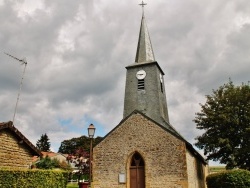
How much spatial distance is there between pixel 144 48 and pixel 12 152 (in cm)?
1793

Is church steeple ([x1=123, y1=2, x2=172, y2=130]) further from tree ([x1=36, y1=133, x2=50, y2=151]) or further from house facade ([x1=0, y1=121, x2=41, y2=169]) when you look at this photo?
tree ([x1=36, y1=133, x2=50, y2=151])

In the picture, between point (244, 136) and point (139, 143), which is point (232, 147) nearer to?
point (244, 136)

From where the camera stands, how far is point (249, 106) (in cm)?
2014

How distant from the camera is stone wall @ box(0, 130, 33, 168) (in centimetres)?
1293

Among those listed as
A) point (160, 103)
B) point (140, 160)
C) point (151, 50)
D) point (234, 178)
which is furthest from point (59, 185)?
point (151, 50)

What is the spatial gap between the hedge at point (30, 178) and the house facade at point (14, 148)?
2.16 m

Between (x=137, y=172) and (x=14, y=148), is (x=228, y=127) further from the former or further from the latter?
(x=14, y=148)

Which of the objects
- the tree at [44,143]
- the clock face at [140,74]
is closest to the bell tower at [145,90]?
the clock face at [140,74]

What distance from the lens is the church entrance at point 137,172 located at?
1822cm

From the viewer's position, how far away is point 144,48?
2758cm

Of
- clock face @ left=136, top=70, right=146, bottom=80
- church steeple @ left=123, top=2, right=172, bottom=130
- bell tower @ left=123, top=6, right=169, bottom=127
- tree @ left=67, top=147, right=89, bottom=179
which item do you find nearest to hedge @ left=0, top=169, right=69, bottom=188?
church steeple @ left=123, top=2, right=172, bottom=130

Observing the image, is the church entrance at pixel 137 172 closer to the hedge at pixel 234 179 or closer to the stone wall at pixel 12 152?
the hedge at pixel 234 179

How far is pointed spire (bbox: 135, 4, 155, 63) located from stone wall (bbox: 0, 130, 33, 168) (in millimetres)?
15446

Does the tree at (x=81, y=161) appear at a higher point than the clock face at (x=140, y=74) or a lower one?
lower
